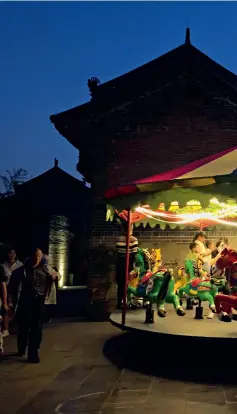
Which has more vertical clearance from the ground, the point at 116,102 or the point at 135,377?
the point at 116,102

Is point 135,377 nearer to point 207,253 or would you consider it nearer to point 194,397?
point 194,397

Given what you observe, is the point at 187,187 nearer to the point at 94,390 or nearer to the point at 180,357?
the point at 180,357

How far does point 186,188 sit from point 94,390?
10.8 ft

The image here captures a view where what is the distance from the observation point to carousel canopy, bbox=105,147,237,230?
23.0 feet

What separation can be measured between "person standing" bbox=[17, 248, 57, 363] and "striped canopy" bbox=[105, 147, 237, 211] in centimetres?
173

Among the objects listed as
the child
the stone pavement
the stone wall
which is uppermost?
Answer: the stone wall

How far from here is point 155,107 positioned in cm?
1250

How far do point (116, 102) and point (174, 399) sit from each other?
8.68 m

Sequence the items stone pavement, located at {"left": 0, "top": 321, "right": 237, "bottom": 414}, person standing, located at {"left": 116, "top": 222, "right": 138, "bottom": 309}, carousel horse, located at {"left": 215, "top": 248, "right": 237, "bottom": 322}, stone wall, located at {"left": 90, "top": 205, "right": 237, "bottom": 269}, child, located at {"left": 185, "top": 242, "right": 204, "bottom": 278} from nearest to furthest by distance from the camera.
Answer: stone pavement, located at {"left": 0, "top": 321, "right": 237, "bottom": 414}, carousel horse, located at {"left": 215, "top": 248, "right": 237, "bottom": 322}, child, located at {"left": 185, "top": 242, "right": 204, "bottom": 278}, person standing, located at {"left": 116, "top": 222, "right": 138, "bottom": 309}, stone wall, located at {"left": 90, "top": 205, "right": 237, "bottom": 269}

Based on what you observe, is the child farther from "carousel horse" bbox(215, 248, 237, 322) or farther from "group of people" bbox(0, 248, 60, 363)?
"group of people" bbox(0, 248, 60, 363)

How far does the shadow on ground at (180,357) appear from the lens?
6672 millimetres

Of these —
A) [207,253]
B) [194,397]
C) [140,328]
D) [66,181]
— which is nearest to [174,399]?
[194,397]

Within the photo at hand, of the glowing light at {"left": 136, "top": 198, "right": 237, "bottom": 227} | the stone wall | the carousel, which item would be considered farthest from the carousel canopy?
the stone wall

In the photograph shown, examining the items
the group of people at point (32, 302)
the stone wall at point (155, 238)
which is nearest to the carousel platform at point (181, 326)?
the group of people at point (32, 302)
